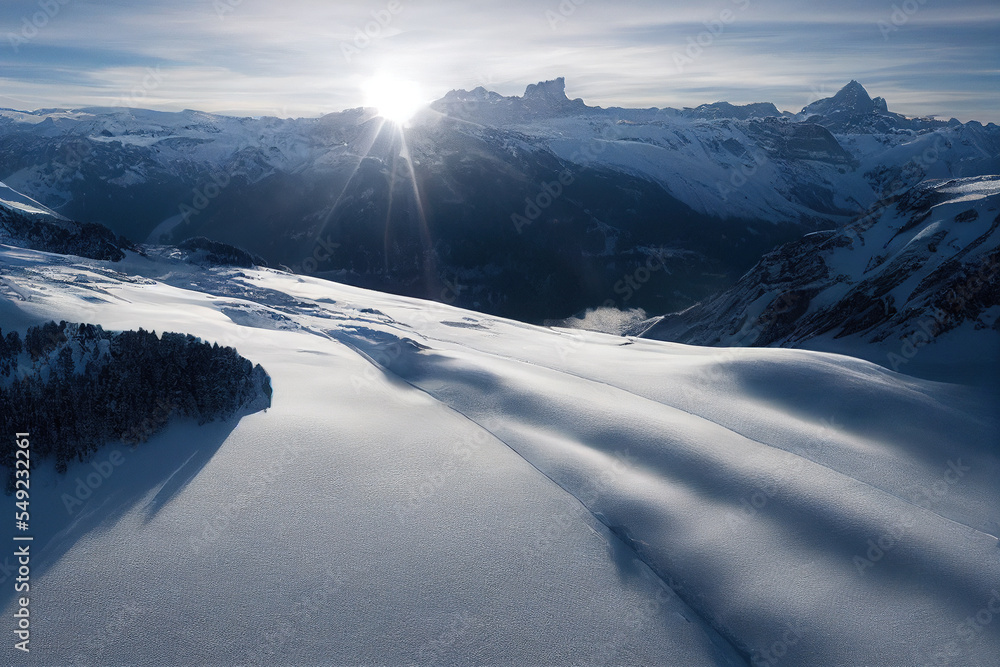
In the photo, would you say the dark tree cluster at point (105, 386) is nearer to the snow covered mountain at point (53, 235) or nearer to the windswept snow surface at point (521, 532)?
the windswept snow surface at point (521, 532)

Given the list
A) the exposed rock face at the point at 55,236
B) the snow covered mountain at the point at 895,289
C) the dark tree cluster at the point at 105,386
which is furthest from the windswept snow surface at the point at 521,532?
the exposed rock face at the point at 55,236

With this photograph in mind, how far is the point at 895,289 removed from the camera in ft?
94.7

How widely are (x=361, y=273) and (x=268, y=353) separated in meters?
139

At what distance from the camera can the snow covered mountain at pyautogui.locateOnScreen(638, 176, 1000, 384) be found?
74.5 ft

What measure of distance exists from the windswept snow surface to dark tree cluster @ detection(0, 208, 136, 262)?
87.5ft

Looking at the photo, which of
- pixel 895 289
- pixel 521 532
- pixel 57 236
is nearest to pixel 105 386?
pixel 521 532

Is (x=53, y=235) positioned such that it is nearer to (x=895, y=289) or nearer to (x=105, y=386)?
(x=105, y=386)

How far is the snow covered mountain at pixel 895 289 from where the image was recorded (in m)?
22.7

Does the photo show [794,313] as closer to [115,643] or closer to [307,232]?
[115,643]

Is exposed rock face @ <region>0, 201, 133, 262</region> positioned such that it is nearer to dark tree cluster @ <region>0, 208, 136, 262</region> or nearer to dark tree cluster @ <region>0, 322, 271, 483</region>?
dark tree cluster @ <region>0, 208, 136, 262</region>

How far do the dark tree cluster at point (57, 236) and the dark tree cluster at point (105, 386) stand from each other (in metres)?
30.6

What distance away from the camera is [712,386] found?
53.2ft

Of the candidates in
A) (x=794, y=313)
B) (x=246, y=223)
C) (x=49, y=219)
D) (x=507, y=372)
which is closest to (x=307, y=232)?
(x=246, y=223)

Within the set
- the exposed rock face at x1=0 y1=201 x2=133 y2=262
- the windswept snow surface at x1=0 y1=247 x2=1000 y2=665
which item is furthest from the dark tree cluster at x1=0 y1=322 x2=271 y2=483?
the exposed rock face at x1=0 y1=201 x2=133 y2=262
